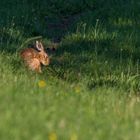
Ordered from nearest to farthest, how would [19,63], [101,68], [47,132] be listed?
[47,132]
[19,63]
[101,68]

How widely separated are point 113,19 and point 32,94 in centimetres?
1046

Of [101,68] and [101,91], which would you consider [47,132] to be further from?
[101,68]

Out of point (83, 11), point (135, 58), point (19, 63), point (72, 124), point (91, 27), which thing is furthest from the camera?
point (83, 11)

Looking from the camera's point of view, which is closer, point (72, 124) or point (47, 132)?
point (47, 132)

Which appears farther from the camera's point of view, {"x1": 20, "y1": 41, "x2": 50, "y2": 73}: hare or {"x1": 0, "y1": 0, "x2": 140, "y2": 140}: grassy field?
{"x1": 20, "y1": 41, "x2": 50, "y2": 73}: hare

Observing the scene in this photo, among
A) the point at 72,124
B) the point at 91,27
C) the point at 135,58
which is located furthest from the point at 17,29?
the point at 72,124

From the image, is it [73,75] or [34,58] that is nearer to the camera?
[34,58]

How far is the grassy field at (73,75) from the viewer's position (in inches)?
247

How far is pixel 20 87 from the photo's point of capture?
26.5ft

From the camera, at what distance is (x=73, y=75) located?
1273cm

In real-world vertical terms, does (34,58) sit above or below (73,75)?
above

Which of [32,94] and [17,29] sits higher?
[32,94]

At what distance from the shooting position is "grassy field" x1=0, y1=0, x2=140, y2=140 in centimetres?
629

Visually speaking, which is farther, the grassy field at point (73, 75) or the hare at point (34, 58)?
the hare at point (34, 58)
